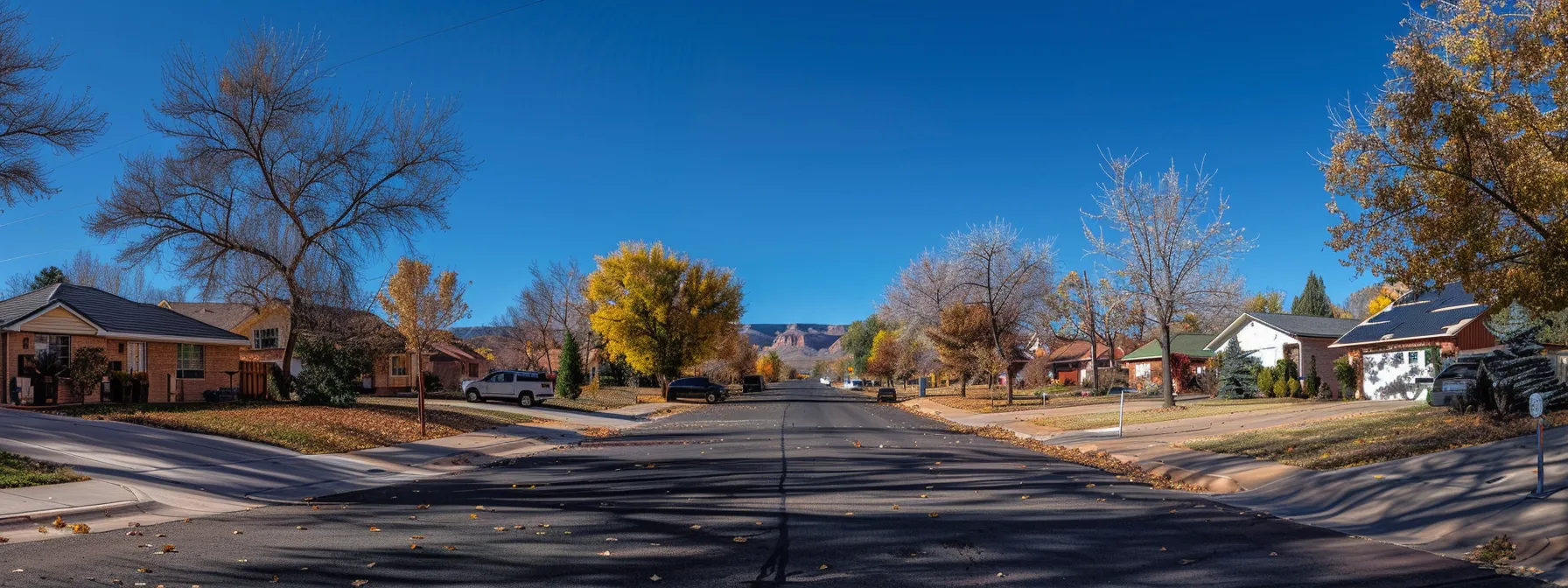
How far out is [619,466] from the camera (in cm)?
1664

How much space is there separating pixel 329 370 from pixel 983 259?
93.0ft

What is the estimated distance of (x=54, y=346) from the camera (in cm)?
2444

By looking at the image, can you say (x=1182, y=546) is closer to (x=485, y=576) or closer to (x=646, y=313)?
(x=485, y=576)

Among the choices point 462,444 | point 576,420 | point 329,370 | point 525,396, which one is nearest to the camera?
point 462,444

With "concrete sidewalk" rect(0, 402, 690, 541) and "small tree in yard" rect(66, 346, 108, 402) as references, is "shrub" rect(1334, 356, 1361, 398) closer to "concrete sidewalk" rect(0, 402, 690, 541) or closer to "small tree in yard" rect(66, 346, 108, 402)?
"concrete sidewalk" rect(0, 402, 690, 541)

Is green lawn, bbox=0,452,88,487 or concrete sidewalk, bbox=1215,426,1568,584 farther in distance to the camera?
green lawn, bbox=0,452,88,487

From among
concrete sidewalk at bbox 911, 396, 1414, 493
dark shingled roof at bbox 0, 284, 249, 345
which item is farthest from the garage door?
dark shingled roof at bbox 0, 284, 249, 345

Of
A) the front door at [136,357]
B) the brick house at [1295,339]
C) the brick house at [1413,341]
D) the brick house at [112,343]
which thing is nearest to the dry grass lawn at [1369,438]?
the brick house at [1413,341]

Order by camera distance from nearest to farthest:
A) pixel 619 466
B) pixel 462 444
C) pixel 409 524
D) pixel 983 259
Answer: pixel 409 524 < pixel 619 466 < pixel 462 444 < pixel 983 259

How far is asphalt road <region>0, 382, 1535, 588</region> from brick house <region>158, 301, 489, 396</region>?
13.4 meters

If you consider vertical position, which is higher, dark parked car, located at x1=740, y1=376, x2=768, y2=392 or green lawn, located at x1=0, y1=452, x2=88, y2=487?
green lawn, located at x1=0, y1=452, x2=88, y2=487

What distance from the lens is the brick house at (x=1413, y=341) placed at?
3041 cm

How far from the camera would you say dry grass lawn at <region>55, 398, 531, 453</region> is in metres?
18.6

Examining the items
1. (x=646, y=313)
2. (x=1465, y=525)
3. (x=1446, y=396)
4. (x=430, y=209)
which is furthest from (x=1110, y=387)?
(x=1465, y=525)
